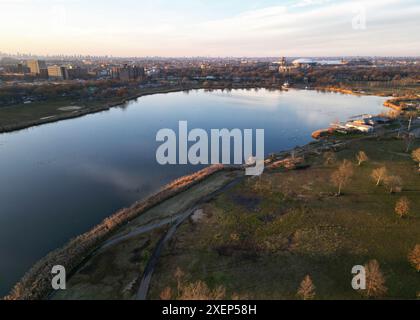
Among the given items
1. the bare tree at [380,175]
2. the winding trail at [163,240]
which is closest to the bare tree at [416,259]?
the bare tree at [380,175]

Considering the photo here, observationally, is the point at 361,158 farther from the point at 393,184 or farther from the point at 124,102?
the point at 124,102

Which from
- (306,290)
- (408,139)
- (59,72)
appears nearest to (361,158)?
(408,139)

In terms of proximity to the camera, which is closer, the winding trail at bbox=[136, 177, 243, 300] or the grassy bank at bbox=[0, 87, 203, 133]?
the winding trail at bbox=[136, 177, 243, 300]

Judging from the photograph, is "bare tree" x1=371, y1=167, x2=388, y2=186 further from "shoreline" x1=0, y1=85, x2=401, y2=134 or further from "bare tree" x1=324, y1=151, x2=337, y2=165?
"shoreline" x1=0, y1=85, x2=401, y2=134

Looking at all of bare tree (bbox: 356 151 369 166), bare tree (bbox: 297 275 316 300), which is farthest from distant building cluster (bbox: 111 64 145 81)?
bare tree (bbox: 297 275 316 300)

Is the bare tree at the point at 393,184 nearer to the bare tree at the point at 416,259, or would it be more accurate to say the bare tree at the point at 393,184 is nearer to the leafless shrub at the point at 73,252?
the bare tree at the point at 416,259

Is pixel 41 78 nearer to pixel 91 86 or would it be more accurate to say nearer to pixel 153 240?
pixel 91 86
